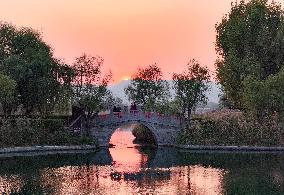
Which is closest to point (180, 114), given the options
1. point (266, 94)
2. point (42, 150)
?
point (266, 94)

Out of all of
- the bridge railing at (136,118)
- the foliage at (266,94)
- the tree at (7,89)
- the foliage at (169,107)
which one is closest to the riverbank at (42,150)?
the bridge railing at (136,118)

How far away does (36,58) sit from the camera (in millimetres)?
70562

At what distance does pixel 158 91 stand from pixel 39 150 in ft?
106

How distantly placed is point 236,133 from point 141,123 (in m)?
12.4

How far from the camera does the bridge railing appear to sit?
70.1 metres

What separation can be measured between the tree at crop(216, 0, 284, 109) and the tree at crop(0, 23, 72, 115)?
22155mm

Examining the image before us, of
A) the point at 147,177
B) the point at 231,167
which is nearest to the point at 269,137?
the point at 231,167

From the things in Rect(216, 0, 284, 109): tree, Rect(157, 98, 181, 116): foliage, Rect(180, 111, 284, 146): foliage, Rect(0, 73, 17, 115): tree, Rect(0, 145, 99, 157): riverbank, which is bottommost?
Rect(0, 145, 99, 157): riverbank

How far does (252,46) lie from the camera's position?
7244cm

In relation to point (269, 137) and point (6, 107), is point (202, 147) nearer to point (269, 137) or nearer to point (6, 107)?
point (269, 137)

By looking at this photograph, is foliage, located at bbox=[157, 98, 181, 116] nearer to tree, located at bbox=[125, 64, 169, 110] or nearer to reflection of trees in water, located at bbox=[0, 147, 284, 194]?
tree, located at bbox=[125, 64, 169, 110]

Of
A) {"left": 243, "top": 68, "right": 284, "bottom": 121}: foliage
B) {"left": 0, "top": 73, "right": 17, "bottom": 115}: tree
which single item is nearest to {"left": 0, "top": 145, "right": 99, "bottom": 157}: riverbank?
{"left": 0, "top": 73, "right": 17, "bottom": 115}: tree

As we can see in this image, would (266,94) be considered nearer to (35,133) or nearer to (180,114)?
(180,114)

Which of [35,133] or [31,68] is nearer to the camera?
[35,133]
